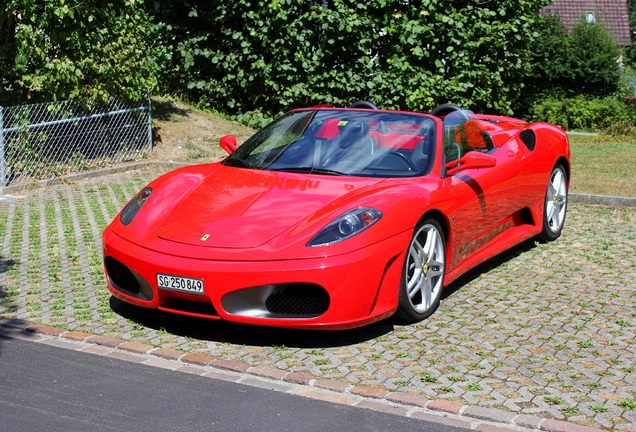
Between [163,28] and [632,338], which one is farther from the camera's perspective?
[163,28]

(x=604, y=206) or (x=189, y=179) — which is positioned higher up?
(x=189, y=179)

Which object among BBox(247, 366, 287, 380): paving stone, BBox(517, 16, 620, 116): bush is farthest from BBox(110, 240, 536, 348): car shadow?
BBox(517, 16, 620, 116): bush

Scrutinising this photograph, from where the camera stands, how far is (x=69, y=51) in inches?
537

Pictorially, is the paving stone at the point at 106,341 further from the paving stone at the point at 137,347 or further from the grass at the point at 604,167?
the grass at the point at 604,167

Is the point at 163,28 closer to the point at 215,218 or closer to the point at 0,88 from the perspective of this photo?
the point at 0,88

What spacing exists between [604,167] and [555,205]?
16.6ft

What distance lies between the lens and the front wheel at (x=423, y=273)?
6694 mm

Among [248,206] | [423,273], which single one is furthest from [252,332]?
[423,273]

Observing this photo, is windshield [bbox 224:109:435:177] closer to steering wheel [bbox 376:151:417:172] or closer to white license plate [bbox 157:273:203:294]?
steering wheel [bbox 376:151:417:172]

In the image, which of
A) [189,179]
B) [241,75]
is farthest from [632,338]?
[241,75]

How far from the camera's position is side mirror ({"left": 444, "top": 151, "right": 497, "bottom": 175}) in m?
7.41

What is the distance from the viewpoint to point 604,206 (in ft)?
38.0

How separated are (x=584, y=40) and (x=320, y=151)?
25.2 m

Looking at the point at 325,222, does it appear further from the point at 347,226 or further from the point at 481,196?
the point at 481,196
